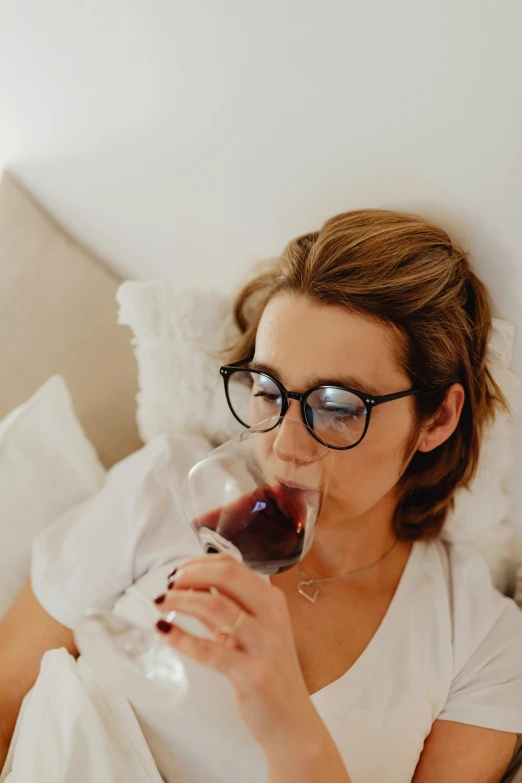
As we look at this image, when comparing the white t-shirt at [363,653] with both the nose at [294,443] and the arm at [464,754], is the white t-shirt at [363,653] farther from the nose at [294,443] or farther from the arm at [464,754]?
the nose at [294,443]

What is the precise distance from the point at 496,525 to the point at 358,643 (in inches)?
16.6

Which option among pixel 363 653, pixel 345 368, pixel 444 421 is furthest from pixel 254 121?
pixel 363 653

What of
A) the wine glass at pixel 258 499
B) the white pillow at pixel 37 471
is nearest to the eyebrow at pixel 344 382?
the wine glass at pixel 258 499

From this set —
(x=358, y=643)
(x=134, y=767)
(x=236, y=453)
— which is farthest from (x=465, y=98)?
(x=134, y=767)

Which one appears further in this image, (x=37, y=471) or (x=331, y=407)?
(x=37, y=471)

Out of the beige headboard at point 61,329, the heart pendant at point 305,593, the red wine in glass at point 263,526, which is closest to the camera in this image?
the red wine in glass at point 263,526

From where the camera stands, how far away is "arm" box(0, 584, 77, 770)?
1.16 m

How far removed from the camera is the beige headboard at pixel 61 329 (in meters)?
1.52

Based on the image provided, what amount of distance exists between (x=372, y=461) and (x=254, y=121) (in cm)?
74

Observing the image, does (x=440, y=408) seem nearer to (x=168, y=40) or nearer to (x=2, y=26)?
(x=168, y=40)

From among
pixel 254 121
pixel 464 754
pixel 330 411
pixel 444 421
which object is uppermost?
pixel 254 121

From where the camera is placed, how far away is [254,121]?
4.35 ft

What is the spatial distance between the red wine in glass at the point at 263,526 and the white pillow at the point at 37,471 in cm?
63

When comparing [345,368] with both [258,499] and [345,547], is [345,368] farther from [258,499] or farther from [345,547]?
[345,547]
